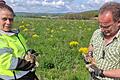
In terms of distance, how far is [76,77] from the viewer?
311 inches

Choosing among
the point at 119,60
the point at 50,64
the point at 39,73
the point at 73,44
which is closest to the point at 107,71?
the point at 119,60

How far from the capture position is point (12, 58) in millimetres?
4594

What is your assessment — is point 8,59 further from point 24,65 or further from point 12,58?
point 24,65

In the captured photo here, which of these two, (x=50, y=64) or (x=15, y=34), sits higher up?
(x=15, y=34)

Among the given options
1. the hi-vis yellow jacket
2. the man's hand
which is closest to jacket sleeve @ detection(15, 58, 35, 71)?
the hi-vis yellow jacket

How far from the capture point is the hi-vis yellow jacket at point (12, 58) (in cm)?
458

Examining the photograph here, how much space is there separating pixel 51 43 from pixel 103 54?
8.20 meters

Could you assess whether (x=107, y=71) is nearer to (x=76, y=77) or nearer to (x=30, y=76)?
(x=30, y=76)

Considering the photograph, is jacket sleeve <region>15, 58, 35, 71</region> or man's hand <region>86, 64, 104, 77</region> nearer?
man's hand <region>86, 64, 104, 77</region>

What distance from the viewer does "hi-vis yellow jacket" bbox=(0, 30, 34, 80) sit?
4.58m

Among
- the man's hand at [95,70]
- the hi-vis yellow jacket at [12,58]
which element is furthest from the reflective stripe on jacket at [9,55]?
the man's hand at [95,70]

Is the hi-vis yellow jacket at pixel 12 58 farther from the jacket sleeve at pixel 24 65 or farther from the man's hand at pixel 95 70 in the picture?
the man's hand at pixel 95 70

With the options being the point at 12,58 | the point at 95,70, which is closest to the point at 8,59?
the point at 12,58

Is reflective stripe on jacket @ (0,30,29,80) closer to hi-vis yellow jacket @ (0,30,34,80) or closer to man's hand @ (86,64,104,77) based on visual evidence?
hi-vis yellow jacket @ (0,30,34,80)
